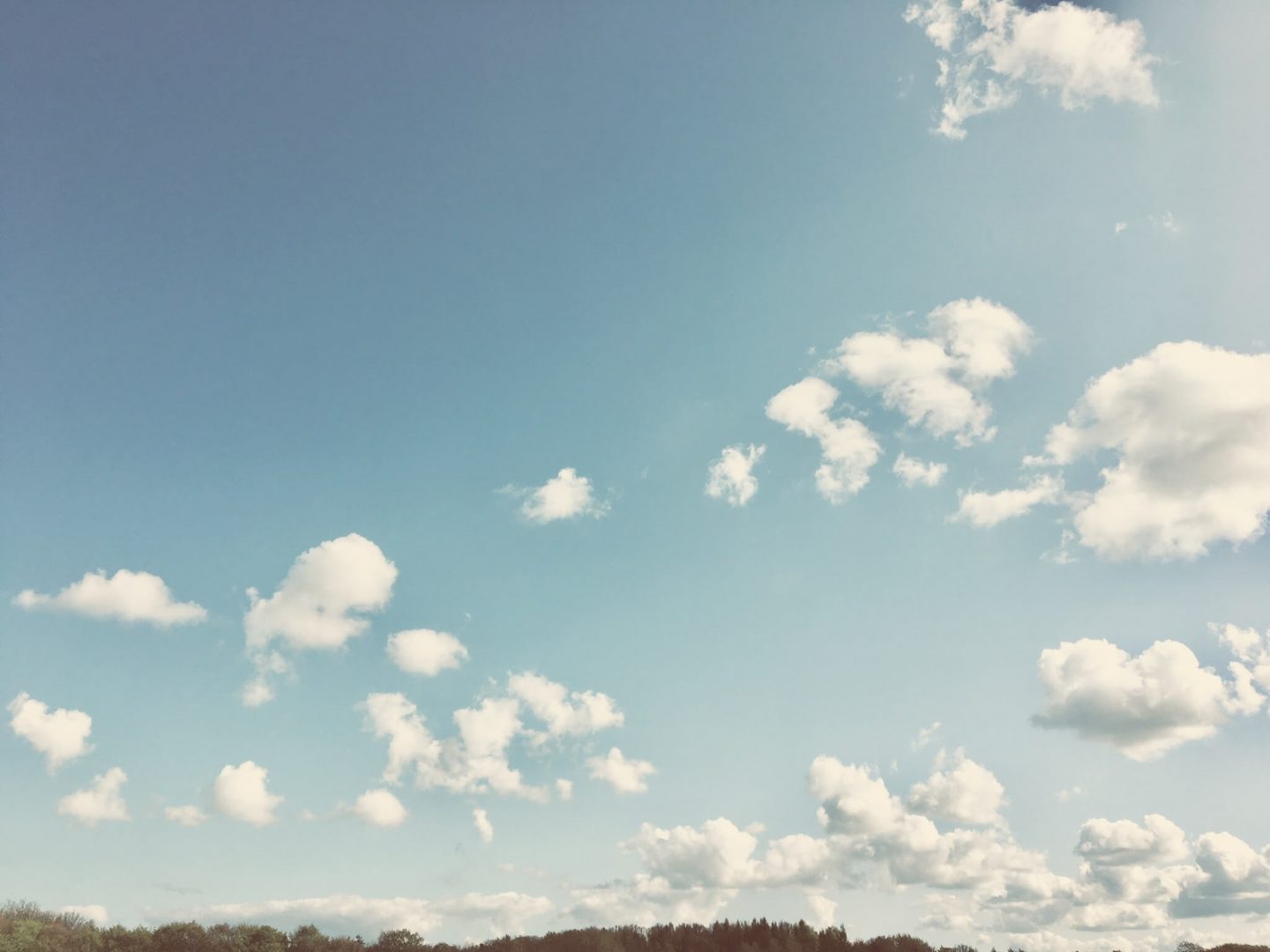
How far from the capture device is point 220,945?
530 ft

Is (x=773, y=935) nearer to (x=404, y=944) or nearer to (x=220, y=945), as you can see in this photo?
(x=404, y=944)

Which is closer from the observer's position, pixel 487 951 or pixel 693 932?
pixel 693 932

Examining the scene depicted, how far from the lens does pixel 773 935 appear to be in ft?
527

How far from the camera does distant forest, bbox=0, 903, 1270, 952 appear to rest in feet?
508

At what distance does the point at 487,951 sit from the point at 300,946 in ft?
119

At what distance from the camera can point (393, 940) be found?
17612cm

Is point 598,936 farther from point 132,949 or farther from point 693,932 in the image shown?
point 132,949

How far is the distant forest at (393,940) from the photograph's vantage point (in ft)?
508

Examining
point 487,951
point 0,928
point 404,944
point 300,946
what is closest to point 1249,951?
point 487,951

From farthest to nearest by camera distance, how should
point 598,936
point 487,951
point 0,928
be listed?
point 487,951 → point 598,936 → point 0,928

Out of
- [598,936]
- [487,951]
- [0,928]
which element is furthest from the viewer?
[487,951]

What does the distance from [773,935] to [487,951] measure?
60.6 metres

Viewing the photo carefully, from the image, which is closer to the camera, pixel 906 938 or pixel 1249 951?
pixel 906 938

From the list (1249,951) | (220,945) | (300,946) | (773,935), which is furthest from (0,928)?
(1249,951)
